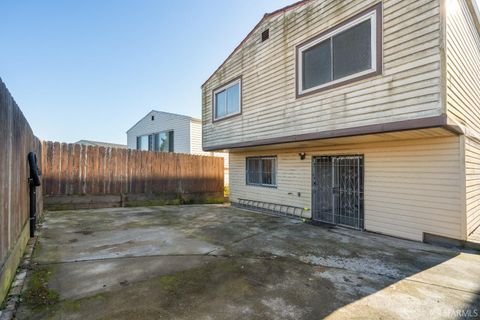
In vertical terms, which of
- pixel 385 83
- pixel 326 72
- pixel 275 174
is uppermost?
pixel 326 72

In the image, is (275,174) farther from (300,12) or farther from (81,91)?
(81,91)

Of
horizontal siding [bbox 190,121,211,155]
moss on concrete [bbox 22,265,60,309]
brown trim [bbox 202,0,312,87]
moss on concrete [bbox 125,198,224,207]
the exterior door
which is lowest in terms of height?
moss on concrete [bbox 125,198,224,207]

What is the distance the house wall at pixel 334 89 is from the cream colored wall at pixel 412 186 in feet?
3.97

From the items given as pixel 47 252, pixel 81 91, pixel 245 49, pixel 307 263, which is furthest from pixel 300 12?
pixel 81 91

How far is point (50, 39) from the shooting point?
9180mm

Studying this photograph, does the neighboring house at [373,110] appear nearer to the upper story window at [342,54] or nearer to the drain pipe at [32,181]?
the upper story window at [342,54]

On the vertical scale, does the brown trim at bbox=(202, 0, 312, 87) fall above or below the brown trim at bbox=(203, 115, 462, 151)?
above

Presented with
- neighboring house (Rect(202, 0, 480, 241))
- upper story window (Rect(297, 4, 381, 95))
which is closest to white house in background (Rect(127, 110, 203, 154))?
neighboring house (Rect(202, 0, 480, 241))

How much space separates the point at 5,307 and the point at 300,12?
7899mm

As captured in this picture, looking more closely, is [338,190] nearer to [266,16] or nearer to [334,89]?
[334,89]

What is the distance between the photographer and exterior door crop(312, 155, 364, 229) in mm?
6441

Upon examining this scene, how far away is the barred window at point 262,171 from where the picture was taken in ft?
29.2

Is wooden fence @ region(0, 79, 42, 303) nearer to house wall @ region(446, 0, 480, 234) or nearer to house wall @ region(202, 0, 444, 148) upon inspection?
house wall @ region(202, 0, 444, 148)

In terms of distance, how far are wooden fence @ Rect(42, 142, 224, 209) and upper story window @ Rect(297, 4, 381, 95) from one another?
655 cm
